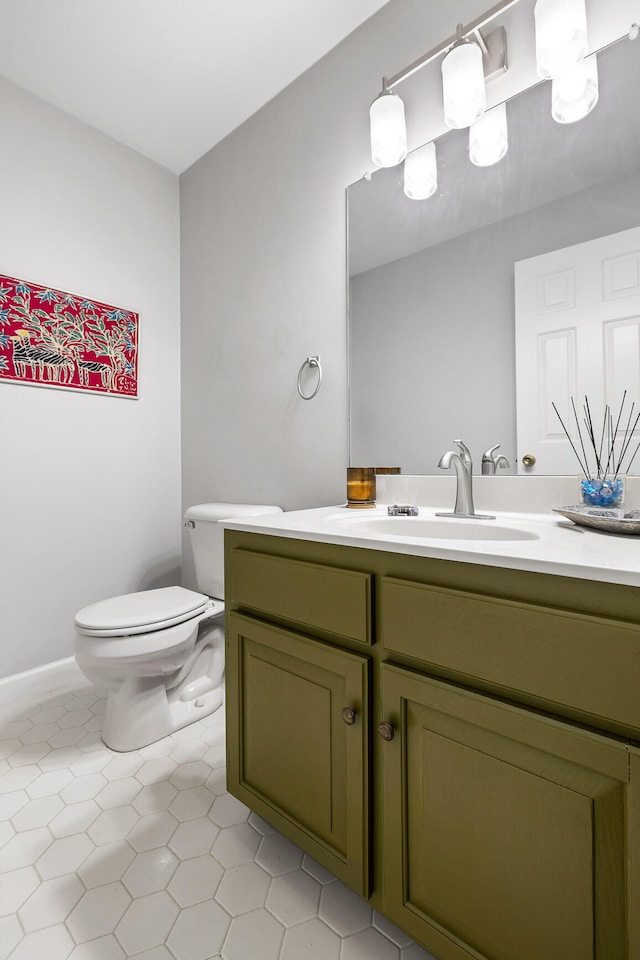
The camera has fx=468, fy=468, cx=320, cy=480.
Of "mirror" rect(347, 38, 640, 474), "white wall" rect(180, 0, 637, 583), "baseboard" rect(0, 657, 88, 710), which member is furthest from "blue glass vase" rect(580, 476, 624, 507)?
"baseboard" rect(0, 657, 88, 710)

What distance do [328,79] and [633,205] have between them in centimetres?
128

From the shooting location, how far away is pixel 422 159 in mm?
1481

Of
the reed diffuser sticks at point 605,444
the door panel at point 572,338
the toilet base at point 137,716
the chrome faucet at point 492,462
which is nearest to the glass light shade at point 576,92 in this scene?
the door panel at point 572,338

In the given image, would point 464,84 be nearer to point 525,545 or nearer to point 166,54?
point 166,54

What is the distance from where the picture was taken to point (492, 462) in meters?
1.33

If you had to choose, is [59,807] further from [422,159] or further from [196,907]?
[422,159]

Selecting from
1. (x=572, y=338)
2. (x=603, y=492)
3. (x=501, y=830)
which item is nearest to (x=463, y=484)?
(x=603, y=492)

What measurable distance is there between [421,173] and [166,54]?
1.13m

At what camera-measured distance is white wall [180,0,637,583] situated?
155 centimetres

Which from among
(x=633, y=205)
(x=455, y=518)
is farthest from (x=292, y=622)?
(x=633, y=205)

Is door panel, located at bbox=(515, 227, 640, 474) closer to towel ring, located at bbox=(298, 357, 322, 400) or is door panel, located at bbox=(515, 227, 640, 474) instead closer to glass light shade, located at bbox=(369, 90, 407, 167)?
glass light shade, located at bbox=(369, 90, 407, 167)

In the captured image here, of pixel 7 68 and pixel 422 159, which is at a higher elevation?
pixel 7 68

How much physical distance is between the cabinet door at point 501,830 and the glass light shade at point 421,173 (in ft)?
4.67

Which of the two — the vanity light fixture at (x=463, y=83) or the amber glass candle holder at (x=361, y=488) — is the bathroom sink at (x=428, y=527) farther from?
the vanity light fixture at (x=463, y=83)
